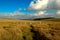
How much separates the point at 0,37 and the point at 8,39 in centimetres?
128

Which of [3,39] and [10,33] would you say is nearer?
[3,39]

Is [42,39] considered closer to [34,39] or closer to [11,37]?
[34,39]

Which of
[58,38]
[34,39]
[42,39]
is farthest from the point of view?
[34,39]

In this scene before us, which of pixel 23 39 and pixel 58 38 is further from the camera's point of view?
pixel 23 39

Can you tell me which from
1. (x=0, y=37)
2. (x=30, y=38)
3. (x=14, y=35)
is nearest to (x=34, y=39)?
(x=30, y=38)

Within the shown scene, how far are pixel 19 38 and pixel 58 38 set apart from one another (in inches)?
308

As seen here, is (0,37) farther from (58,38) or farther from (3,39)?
(58,38)

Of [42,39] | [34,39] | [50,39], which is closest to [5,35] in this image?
[34,39]

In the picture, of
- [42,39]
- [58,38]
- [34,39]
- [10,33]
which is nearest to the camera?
[58,38]

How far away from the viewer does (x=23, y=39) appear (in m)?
27.9

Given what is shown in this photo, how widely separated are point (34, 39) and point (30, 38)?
40.0 inches

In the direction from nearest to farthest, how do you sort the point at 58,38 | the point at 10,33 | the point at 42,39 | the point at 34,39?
the point at 58,38, the point at 42,39, the point at 34,39, the point at 10,33

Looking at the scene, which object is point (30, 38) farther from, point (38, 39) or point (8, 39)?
point (8, 39)

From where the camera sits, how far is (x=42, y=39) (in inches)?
989
